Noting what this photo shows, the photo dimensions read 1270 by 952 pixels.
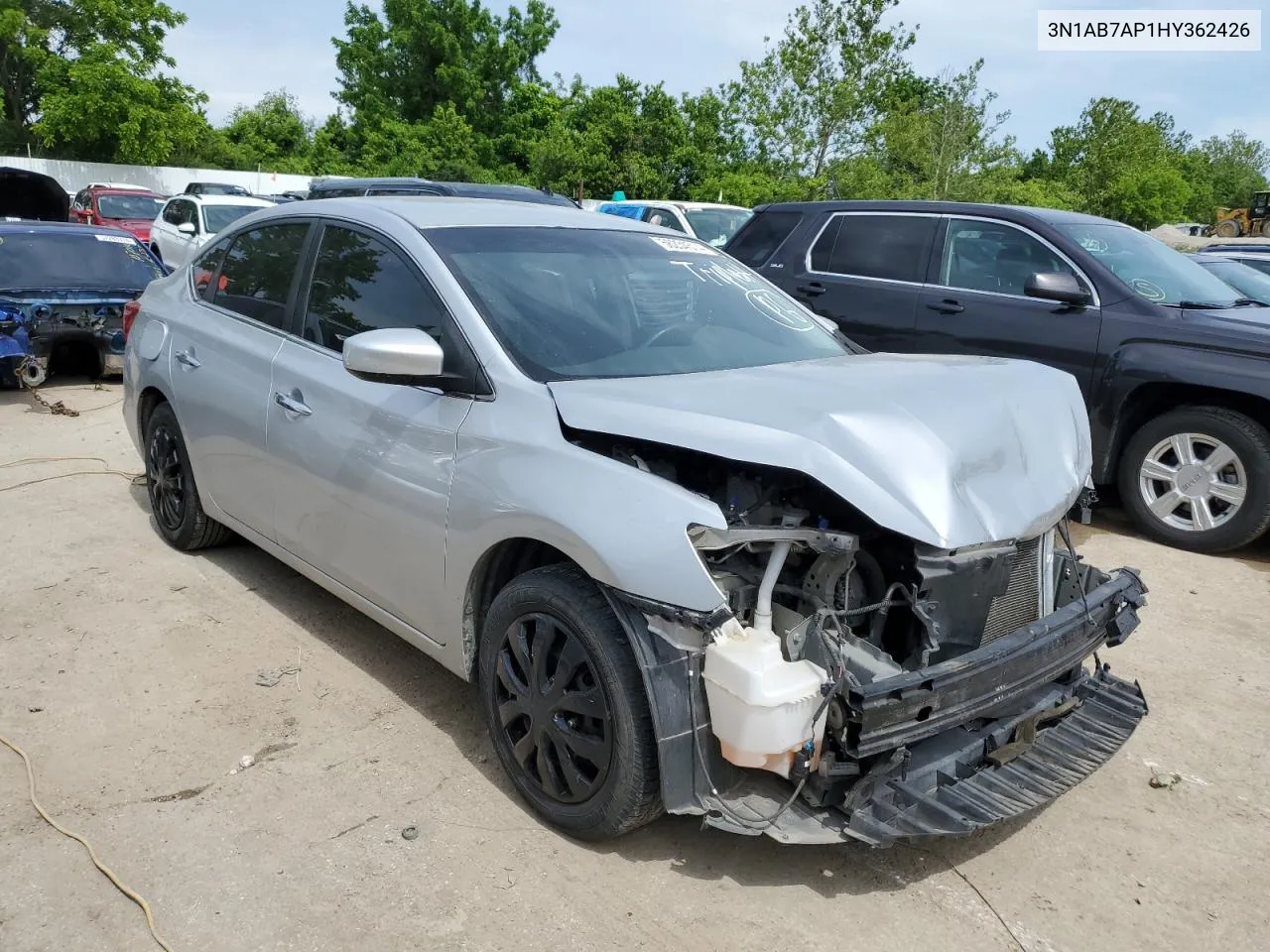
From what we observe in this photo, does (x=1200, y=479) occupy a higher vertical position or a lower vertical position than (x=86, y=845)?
higher

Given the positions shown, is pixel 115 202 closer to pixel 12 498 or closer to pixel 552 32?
pixel 12 498

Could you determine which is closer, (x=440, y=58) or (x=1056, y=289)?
(x=1056, y=289)

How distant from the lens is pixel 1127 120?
3384cm

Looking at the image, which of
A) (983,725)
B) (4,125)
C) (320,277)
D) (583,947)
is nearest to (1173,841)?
(983,725)

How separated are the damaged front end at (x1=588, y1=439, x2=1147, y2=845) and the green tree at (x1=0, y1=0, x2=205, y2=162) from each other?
39.1m

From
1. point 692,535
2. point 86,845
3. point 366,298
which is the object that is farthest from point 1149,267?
point 86,845

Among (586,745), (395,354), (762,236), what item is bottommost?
(586,745)

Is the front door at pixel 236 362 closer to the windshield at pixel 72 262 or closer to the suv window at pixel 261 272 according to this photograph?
the suv window at pixel 261 272

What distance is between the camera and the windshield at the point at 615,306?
10.7 feet

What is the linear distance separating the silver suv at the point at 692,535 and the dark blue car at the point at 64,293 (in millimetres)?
5985

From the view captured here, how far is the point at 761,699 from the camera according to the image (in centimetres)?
241

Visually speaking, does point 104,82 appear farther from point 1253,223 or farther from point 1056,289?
point 1253,223

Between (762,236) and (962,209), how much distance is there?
63.3 inches

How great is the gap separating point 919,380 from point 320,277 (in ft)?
7.79
